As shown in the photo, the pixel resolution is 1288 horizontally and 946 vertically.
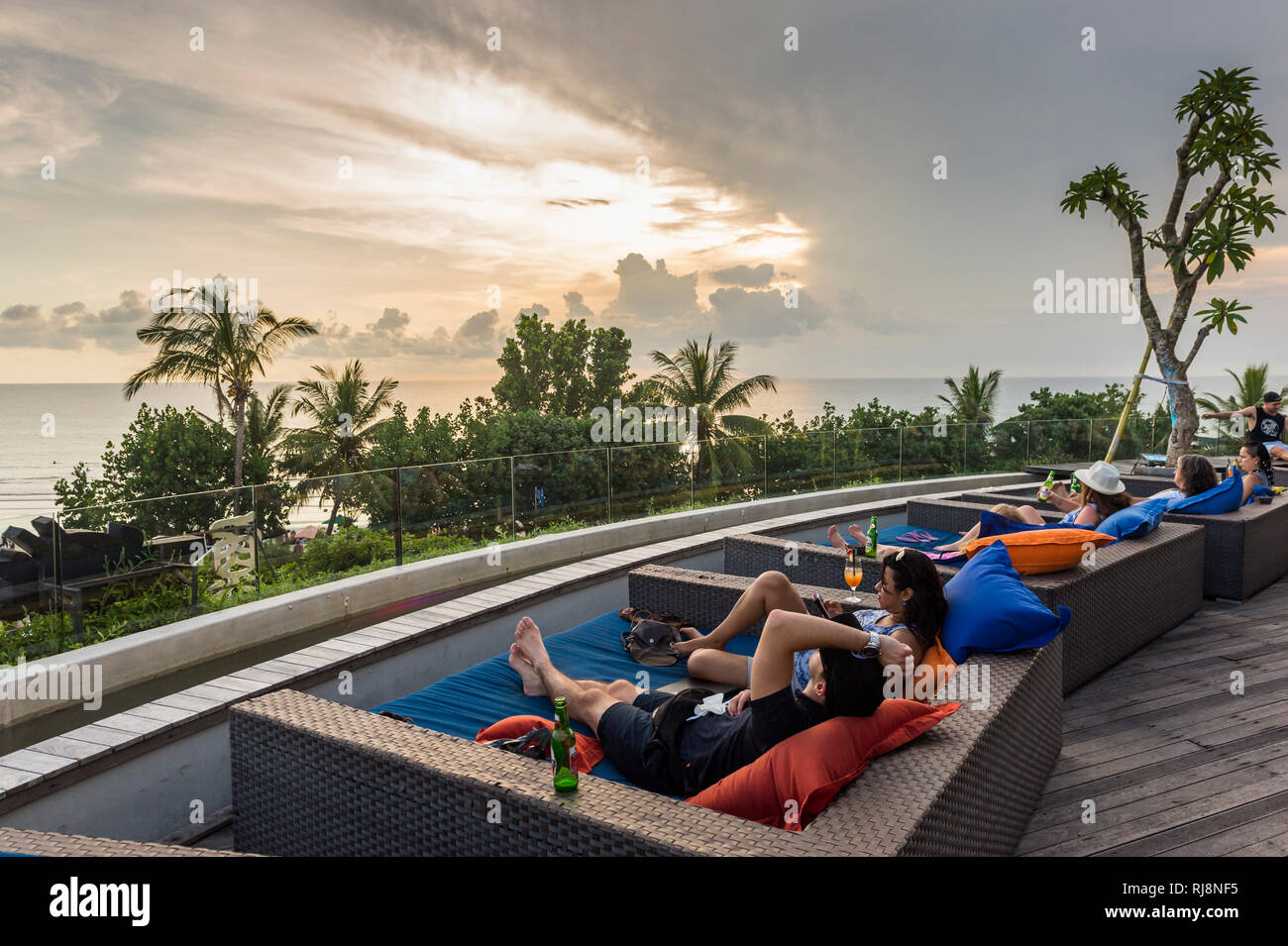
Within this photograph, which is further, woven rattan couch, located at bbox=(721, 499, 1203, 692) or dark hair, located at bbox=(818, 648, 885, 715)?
woven rattan couch, located at bbox=(721, 499, 1203, 692)

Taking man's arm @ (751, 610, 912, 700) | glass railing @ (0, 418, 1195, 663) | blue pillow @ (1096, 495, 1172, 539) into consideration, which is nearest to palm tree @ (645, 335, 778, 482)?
glass railing @ (0, 418, 1195, 663)

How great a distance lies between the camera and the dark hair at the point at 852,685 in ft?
6.16

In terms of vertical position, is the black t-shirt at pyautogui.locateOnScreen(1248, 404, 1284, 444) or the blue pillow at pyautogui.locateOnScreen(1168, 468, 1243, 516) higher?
the black t-shirt at pyautogui.locateOnScreen(1248, 404, 1284, 444)

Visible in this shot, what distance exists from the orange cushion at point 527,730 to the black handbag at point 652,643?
2.51ft

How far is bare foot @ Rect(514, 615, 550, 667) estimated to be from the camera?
3016mm

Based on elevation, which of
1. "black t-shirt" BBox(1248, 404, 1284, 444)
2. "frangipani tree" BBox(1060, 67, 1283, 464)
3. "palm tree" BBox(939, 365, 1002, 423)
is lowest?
"black t-shirt" BBox(1248, 404, 1284, 444)

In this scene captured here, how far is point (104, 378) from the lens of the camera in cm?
13225

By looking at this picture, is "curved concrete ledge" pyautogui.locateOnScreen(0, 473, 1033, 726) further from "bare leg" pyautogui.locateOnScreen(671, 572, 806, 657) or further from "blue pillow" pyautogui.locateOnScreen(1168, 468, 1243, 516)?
"blue pillow" pyautogui.locateOnScreen(1168, 468, 1243, 516)

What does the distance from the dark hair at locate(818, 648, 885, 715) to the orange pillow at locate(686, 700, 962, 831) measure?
2 cm

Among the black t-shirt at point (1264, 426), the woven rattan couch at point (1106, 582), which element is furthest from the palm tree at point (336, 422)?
the black t-shirt at point (1264, 426)

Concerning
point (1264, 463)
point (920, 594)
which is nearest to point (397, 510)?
point (920, 594)

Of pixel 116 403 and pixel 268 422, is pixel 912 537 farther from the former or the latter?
pixel 116 403

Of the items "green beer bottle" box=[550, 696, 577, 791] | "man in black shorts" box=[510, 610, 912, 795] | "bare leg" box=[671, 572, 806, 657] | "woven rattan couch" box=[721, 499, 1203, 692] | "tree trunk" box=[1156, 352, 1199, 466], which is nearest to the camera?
"green beer bottle" box=[550, 696, 577, 791]
